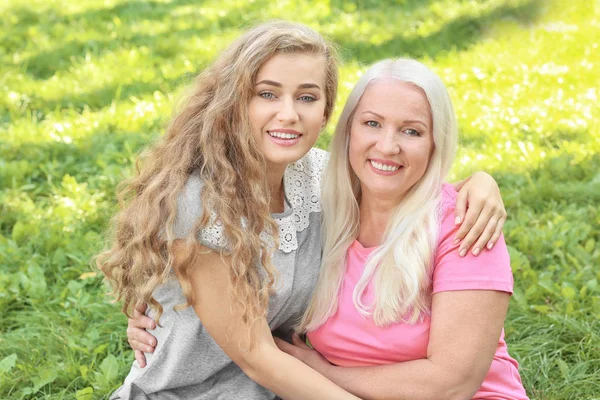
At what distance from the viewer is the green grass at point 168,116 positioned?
3.61 metres

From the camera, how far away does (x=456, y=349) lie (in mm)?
2500

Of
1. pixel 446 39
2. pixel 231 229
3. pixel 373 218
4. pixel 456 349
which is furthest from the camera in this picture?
pixel 446 39

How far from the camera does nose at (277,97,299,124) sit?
264cm

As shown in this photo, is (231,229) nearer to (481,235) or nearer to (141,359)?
(141,359)

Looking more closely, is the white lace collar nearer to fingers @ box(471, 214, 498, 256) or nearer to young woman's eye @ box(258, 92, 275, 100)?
young woman's eye @ box(258, 92, 275, 100)

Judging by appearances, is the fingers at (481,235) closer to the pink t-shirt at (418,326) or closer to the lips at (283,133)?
the pink t-shirt at (418,326)

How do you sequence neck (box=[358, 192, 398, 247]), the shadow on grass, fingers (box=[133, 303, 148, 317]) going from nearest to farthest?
neck (box=[358, 192, 398, 247]) → fingers (box=[133, 303, 148, 317]) → the shadow on grass

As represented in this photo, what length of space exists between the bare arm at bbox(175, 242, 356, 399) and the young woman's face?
0.42 meters

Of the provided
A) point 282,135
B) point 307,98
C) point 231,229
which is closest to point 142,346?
point 231,229

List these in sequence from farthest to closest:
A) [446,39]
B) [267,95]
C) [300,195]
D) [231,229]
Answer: [446,39] < [300,195] < [267,95] < [231,229]

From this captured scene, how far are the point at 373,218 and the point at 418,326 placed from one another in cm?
43

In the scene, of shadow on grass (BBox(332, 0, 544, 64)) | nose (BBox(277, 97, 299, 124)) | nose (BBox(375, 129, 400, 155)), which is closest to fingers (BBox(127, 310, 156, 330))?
nose (BBox(277, 97, 299, 124))

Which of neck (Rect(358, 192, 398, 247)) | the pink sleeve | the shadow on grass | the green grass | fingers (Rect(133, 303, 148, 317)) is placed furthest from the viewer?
the shadow on grass

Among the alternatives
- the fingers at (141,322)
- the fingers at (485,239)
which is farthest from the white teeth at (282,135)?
the fingers at (141,322)
